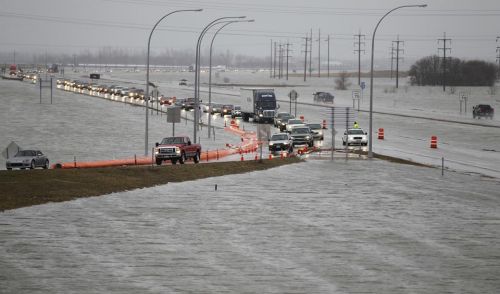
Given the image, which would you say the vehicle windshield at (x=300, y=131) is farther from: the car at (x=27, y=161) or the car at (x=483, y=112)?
the car at (x=483, y=112)

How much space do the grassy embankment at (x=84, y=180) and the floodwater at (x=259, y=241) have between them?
3.39 ft

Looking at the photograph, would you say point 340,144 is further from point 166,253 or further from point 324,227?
point 166,253

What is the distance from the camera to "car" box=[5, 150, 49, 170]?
42.5 meters

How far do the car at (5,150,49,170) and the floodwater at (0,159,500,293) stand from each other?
32.5 feet

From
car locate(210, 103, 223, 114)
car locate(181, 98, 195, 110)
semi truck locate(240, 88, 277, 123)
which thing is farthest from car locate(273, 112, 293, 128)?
car locate(181, 98, 195, 110)

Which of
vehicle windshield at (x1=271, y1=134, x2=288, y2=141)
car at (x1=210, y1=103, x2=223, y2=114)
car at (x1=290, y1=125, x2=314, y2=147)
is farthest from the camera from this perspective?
car at (x1=210, y1=103, x2=223, y2=114)

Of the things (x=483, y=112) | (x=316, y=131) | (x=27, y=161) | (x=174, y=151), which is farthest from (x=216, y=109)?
(x=27, y=161)

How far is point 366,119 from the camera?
8888cm

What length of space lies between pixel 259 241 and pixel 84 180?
1356cm

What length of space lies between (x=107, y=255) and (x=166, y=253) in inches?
58.2

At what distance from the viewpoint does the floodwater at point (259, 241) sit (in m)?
18.9

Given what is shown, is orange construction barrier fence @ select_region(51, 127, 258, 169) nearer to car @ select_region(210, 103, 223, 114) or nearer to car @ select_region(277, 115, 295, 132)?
car @ select_region(277, 115, 295, 132)

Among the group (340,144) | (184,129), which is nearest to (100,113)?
(184,129)

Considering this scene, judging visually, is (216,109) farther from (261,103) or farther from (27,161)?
(27,161)
